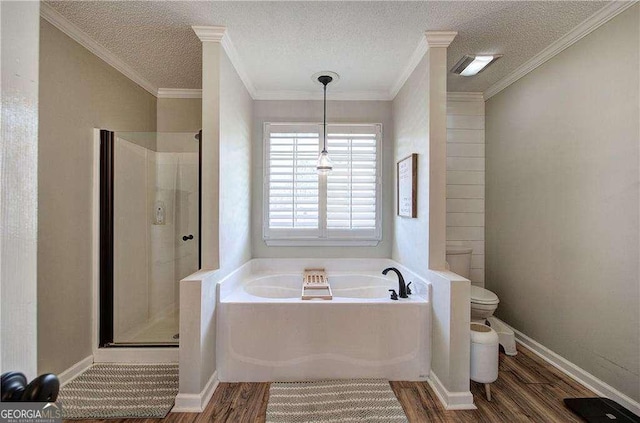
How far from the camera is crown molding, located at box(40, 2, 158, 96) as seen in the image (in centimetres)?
174

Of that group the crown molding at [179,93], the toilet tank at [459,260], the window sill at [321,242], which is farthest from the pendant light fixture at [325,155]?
the toilet tank at [459,260]

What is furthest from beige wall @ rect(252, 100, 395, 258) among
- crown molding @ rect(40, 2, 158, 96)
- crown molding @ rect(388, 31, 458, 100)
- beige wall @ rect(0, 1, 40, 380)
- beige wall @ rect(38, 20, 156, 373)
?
beige wall @ rect(0, 1, 40, 380)

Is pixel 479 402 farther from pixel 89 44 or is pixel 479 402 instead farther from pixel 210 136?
pixel 89 44

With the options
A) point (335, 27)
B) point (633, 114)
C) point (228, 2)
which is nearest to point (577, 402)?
point (633, 114)

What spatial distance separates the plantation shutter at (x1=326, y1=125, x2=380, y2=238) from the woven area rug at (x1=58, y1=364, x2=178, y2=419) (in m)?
1.85

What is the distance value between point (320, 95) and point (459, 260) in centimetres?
224

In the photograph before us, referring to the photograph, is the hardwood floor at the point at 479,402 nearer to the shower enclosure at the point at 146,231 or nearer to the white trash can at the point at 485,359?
the white trash can at the point at 485,359

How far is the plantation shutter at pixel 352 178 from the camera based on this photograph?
2.87 meters

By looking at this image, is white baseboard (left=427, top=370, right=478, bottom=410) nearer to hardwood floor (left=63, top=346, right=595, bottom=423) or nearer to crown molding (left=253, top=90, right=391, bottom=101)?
hardwood floor (left=63, top=346, right=595, bottom=423)

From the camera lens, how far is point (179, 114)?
9.59 feet

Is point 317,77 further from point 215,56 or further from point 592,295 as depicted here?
point 592,295

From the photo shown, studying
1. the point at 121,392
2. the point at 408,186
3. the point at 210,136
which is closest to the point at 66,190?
the point at 210,136

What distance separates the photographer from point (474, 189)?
9.73 ft

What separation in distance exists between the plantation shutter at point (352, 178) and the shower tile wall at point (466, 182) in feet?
2.78
